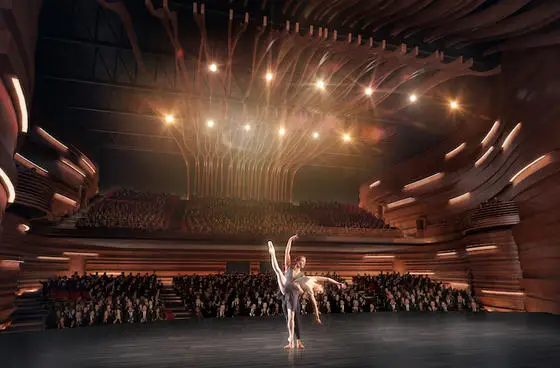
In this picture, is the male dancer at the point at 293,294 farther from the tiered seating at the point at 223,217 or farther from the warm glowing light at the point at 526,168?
the tiered seating at the point at 223,217

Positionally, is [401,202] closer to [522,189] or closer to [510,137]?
[510,137]

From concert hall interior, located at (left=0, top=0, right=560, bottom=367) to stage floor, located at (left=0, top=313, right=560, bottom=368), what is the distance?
11cm

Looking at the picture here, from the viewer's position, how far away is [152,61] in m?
20.6

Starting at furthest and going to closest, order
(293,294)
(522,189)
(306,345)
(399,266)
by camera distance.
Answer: (399,266), (522,189), (306,345), (293,294)

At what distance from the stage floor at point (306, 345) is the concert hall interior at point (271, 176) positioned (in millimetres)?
105

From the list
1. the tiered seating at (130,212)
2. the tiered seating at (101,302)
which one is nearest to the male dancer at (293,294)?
the tiered seating at (101,302)

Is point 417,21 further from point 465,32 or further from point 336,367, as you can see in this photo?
point 336,367

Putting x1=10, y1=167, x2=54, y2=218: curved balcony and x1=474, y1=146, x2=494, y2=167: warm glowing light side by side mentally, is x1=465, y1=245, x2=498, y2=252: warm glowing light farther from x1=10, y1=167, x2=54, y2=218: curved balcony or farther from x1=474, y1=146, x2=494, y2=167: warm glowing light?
x1=10, y1=167, x2=54, y2=218: curved balcony

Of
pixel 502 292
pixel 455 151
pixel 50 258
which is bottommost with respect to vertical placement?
pixel 502 292

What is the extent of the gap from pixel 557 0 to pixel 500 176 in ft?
26.3

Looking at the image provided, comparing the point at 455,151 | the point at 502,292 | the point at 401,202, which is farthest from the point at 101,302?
the point at 401,202

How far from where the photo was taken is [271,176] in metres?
A: 29.8

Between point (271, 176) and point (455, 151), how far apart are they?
1370 cm

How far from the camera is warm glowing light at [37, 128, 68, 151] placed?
2000 centimetres
